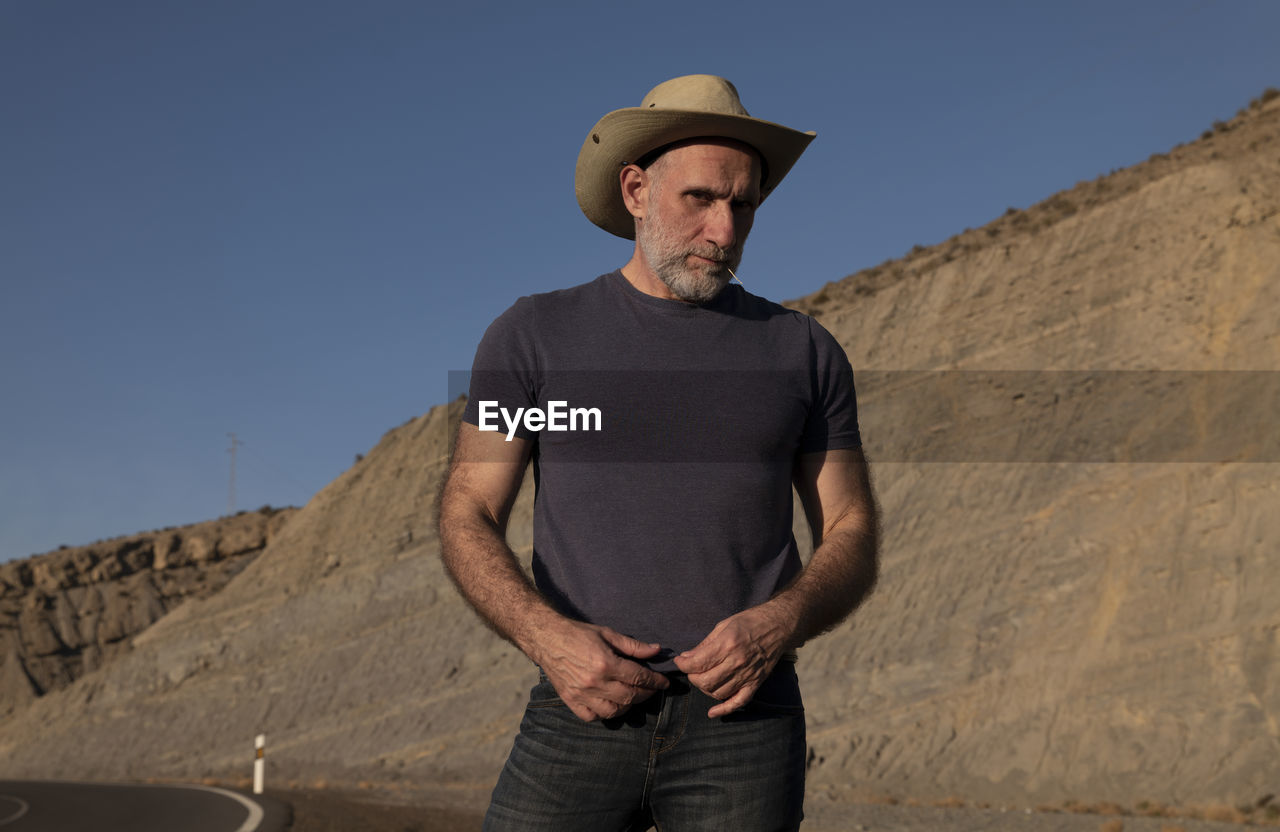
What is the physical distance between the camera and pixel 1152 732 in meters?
15.4

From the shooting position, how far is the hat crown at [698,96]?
2434 millimetres

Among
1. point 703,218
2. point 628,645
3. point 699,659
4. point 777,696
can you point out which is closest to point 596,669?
point 628,645

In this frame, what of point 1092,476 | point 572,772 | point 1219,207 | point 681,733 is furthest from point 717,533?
point 1219,207

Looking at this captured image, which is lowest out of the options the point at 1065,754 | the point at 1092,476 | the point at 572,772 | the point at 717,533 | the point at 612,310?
the point at 1065,754

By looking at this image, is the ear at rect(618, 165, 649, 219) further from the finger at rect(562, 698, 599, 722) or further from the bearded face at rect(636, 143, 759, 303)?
the finger at rect(562, 698, 599, 722)

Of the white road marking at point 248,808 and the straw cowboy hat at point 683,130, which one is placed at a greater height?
the straw cowboy hat at point 683,130

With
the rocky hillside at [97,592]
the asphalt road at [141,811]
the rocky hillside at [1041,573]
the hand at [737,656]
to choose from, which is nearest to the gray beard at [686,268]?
the hand at [737,656]

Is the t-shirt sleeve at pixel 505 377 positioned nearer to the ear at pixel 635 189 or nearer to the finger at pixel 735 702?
the ear at pixel 635 189

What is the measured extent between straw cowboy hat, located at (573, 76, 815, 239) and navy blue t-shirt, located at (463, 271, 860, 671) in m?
0.33

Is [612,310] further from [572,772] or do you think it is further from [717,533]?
[572,772]

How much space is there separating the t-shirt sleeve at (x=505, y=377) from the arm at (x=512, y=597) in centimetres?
4

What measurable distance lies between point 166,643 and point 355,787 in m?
15.3

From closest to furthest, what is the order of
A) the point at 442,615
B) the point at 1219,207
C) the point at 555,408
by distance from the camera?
the point at 555,408 < the point at 1219,207 < the point at 442,615

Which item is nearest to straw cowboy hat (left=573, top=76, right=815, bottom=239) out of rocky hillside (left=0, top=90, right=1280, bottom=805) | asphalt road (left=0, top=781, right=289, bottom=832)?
asphalt road (left=0, top=781, right=289, bottom=832)
